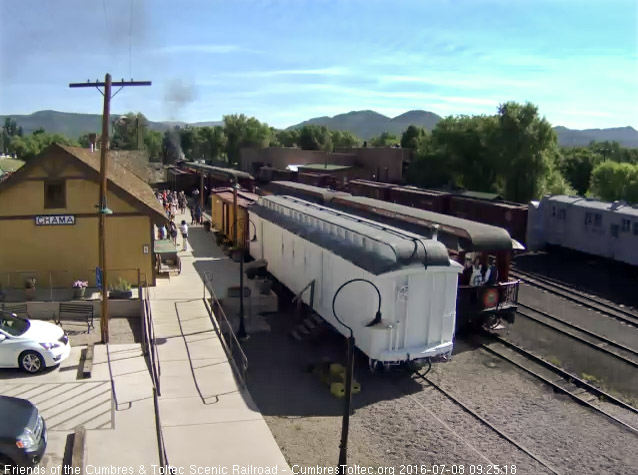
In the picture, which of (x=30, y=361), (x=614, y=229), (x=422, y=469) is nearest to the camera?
(x=422, y=469)

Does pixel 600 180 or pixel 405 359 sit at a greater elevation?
pixel 600 180

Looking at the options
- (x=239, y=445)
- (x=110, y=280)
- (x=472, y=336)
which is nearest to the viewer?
(x=239, y=445)

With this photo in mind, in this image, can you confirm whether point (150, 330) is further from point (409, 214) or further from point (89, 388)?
point (409, 214)

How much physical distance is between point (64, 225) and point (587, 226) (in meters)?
23.4

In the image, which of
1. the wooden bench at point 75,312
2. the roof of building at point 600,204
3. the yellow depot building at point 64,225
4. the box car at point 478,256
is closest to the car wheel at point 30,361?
the wooden bench at point 75,312

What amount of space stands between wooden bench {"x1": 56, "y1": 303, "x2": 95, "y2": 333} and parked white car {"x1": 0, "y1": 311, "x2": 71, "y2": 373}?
330 cm

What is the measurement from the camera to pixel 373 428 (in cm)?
1081

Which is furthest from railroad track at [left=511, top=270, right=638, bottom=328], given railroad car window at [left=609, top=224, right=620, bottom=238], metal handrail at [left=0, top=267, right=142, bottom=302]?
metal handrail at [left=0, top=267, right=142, bottom=302]

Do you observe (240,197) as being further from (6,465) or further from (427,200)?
(6,465)

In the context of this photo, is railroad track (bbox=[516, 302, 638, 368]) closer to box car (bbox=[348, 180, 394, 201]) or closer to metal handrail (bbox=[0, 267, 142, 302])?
metal handrail (bbox=[0, 267, 142, 302])

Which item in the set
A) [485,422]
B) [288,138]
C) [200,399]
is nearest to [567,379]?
[485,422]

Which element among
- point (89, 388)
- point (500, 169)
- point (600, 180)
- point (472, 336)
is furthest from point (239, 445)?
point (600, 180)

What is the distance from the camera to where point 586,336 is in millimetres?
17078

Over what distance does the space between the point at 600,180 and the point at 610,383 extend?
5280 cm
